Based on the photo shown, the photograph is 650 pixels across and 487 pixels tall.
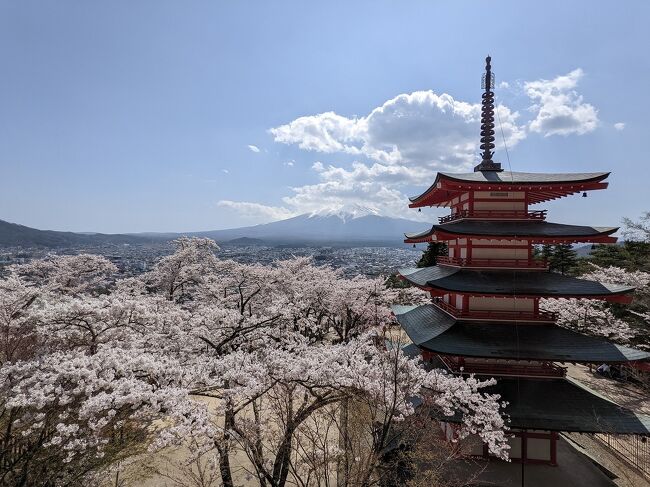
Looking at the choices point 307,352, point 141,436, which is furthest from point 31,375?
point 307,352

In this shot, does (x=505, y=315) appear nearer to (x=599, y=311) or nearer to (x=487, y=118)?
(x=487, y=118)

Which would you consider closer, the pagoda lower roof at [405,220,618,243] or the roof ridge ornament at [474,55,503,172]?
the pagoda lower roof at [405,220,618,243]

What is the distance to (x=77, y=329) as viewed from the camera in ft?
28.8

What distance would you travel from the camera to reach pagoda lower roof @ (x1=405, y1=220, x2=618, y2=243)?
927 cm

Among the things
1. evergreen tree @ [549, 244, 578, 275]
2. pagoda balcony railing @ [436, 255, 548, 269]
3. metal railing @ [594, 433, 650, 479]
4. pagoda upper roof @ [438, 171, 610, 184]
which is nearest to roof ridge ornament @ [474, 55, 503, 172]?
pagoda upper roof @ [438, 171, 610, 184]

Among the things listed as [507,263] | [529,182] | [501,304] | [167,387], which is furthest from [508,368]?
[167,387]

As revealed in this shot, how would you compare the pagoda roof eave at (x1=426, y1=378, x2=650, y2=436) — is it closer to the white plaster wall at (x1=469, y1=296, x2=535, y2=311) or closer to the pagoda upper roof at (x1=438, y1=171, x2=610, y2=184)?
the white plaster wall at (x1=469, y1=296, x2=535, y2=311)

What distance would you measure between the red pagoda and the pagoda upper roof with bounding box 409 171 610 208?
0.09 ft

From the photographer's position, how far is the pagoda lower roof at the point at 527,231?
927 centimetres

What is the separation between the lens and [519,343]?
361 inches

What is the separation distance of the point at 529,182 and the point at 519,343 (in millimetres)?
4588

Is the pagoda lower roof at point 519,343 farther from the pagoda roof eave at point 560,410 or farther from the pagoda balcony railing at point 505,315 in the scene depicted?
the pagoda roof eave at point 560,410

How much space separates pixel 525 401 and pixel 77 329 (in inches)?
463

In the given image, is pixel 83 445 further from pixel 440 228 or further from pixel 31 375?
pixel 440 228
